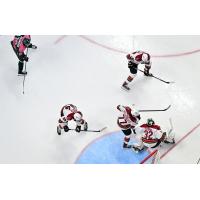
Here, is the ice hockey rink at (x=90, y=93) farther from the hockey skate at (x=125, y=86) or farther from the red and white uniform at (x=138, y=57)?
the red and white uniform at (x=138, y=57)

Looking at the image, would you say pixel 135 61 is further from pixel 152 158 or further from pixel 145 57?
pixel 152 158

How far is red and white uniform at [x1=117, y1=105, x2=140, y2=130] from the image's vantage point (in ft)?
18.1

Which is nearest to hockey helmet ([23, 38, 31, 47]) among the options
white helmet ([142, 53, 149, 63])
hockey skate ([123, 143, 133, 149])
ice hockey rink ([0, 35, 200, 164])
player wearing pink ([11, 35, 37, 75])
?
player wearing pink ([11, 35, 37, 75])

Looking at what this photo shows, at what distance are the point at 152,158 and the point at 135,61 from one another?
1355 mm

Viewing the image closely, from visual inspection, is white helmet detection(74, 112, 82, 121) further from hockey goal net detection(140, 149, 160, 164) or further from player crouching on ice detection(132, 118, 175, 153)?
hockey goal net detection(140, 149, 160, 164)

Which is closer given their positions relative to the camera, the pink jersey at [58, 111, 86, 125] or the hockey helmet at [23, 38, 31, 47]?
the pink jersey at [58, 111, 86, 125]

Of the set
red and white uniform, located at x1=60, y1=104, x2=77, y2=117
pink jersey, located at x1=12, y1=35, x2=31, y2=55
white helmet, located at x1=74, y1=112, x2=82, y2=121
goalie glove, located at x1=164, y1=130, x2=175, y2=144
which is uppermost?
pink jersey, located at x1=12, y1=35, x2=31, y2=55

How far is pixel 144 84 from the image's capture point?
6465 millimetres

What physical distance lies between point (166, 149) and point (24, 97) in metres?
2.04

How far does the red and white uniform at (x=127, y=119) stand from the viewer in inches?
218

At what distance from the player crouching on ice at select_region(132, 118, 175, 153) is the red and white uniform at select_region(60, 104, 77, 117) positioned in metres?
0.85

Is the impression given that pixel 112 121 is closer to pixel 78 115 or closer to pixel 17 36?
pixel 78 115

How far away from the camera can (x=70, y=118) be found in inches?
224

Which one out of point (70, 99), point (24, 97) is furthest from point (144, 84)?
point (24, 97)
